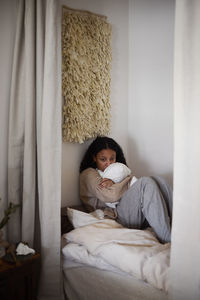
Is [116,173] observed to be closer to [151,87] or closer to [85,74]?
[85,74]

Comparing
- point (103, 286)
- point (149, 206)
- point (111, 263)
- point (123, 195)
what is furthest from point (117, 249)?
point (123, 195)

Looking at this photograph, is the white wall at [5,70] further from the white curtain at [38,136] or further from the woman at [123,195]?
the woman at [123,195]

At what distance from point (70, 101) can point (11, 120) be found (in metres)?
0.53

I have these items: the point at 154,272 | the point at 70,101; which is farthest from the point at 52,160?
the point at 154,272

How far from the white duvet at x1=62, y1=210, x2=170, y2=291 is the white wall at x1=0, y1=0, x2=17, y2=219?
0.49 metres

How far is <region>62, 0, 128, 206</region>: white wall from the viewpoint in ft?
7.51

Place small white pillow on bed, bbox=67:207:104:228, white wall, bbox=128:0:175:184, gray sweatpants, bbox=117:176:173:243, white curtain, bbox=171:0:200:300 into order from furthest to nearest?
white wall, bbox=128:0:175:184 < small white pillow on bed, bbox=67:207:104:228 < gray sweatpants, bbox=117:176:173:243 < white curtain, bbox=171:0:200:300

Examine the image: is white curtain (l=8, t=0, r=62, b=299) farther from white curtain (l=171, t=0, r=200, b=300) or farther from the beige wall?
the beige wall

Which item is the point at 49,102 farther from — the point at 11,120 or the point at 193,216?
the point at 193,216

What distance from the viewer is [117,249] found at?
1.53m

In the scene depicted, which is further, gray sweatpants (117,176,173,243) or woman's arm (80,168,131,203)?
woman's arm (80,168,131,203)

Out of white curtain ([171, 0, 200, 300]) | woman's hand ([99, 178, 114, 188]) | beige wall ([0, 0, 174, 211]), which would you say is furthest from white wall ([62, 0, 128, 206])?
white curtain ([171, 0, 200, 300])

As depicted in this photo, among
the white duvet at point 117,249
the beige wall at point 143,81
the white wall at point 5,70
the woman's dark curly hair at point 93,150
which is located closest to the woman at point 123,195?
the woman's dark curly hair at point 93,150

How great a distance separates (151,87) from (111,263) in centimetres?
170
